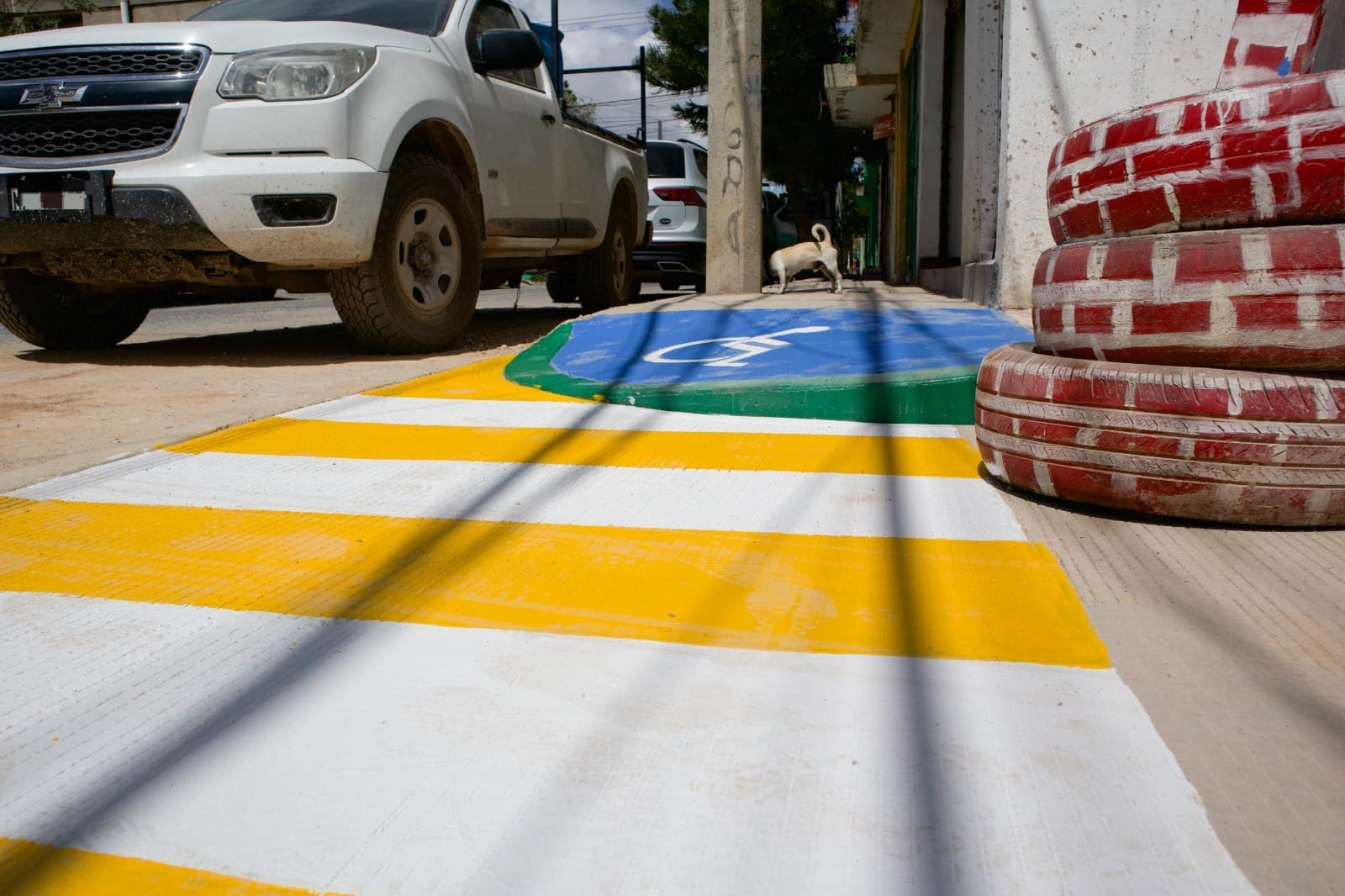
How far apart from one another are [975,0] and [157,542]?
258 inches

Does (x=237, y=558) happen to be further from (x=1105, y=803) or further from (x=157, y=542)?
(x=1105, y=803)

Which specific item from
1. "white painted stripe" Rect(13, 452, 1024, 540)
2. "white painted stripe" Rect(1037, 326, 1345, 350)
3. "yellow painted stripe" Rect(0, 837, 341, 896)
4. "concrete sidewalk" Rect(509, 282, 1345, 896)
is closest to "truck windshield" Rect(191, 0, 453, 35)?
"white painted stripe" Rect(13, 452, 1024, 540)

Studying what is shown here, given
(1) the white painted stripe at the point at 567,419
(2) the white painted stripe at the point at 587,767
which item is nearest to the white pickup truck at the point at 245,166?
(1) the white painted stripe at the point at 567,419

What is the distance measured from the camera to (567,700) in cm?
140

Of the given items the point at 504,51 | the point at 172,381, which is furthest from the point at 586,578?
the point at 504,51

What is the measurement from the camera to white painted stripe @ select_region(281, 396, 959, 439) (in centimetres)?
324

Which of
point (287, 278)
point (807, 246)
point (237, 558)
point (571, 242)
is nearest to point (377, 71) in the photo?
point (287, 278)

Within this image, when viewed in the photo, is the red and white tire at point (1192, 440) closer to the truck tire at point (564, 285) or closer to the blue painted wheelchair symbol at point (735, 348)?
the blue painted wheelchair symbol at point (735, 348)

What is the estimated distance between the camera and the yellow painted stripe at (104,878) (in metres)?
1.02

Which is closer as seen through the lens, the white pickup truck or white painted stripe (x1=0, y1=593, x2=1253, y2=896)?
white painted stripe (x1=0, y1=593, x2=1253, y2=896)

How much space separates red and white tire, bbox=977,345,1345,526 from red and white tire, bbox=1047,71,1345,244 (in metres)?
0.35

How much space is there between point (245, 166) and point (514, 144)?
1.96 meters

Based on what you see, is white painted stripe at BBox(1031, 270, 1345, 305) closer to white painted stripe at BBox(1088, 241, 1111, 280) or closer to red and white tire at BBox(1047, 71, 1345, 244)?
white painted stripe at BBox(1088, 241, 1111, 280)

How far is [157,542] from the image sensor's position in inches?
83.5
